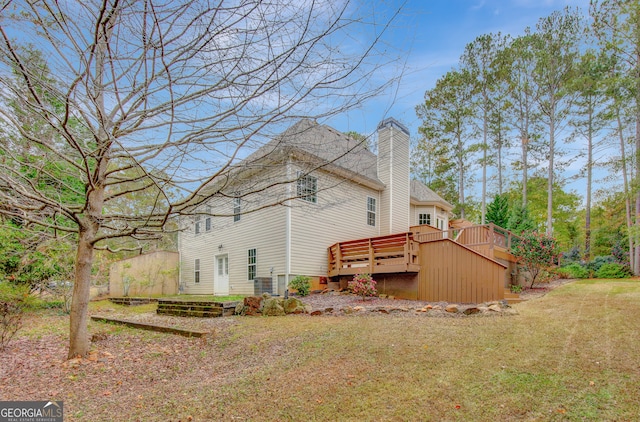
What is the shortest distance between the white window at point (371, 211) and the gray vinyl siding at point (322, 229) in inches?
6.8

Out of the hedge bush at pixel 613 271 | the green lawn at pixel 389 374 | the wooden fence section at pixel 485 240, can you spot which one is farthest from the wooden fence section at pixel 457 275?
the hedge bush at pixel 613 271

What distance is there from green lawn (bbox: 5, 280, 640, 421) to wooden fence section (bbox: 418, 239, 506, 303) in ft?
10.1

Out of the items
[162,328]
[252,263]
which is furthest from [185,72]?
[252,263]

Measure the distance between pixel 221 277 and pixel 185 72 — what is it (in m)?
12.3

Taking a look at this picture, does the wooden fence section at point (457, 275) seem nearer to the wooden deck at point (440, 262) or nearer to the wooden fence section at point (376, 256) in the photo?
the wooden deck at point (440, 262)

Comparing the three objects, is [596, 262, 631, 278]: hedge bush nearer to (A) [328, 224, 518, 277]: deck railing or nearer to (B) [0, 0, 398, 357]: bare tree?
(A) [328, 224, 518, 277]: deck railing

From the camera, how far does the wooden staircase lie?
826 centimetres

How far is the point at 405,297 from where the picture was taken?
34.3ft

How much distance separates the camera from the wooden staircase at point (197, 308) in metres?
8.26

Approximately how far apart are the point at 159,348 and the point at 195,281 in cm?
1143

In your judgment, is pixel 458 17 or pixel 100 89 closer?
pixel 100 89

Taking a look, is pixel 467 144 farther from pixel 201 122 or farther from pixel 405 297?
pixel 201 122

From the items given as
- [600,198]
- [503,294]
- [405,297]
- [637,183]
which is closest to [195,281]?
[405,297]

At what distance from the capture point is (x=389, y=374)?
144 inches
